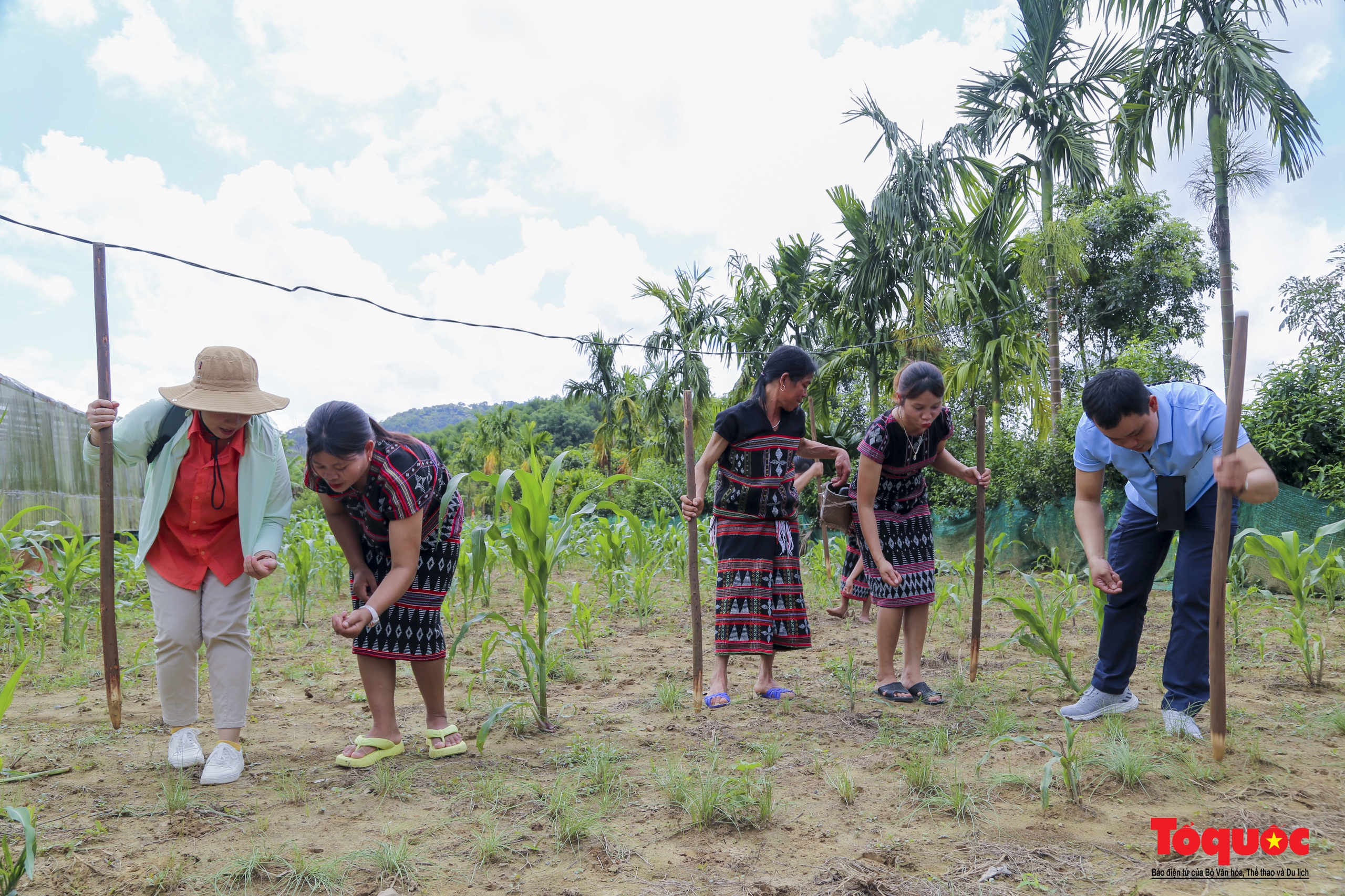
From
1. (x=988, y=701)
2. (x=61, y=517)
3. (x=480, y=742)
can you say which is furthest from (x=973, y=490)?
(x=61, y=517)

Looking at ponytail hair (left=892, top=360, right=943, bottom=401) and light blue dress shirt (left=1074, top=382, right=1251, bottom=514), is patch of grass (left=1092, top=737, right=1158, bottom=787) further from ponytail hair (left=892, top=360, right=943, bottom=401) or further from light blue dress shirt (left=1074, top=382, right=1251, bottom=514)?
ponytail hair (left=892, top=360, right=943, bottom=401)

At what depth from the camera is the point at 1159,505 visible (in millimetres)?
2760

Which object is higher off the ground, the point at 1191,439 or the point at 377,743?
the point at 1191,439

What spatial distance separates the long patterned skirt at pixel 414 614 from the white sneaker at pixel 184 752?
0.65 m

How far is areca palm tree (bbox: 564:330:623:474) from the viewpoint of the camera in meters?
25.1

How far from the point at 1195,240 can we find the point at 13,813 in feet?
67.3

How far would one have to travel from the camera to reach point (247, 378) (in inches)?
103

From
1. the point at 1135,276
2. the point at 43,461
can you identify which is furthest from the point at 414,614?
the point at 1135,276

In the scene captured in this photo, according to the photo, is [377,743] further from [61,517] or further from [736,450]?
[61,517]

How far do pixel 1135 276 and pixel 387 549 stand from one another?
18945 millimetres

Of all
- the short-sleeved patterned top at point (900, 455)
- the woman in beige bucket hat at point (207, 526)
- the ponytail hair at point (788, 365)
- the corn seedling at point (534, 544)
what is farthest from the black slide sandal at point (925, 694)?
the woman in beige bucket hat at point (207, 526)

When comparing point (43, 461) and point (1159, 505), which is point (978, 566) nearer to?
point (1159, 505)

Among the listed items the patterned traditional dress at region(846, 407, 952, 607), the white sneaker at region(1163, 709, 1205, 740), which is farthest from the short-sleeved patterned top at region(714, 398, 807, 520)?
the white sneaker at region(1163, 709, 1205, 740)

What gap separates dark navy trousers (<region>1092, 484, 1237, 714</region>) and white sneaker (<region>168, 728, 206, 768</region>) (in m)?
3.31
